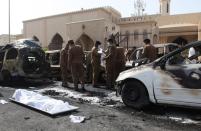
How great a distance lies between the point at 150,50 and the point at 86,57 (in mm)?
3136

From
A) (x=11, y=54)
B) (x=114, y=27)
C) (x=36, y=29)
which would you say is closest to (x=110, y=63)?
(x=11, y=54)

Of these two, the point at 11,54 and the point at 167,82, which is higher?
the point at 11,54

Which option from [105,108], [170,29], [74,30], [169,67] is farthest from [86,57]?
[170,29]

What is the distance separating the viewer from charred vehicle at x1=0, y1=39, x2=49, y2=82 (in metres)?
14.4

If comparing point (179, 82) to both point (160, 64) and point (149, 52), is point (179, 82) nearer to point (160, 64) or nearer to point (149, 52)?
point (160, 64)

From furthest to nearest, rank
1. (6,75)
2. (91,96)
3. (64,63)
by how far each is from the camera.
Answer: (6,75) → (64,63) → (91,96)

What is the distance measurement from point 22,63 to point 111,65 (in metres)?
3.86

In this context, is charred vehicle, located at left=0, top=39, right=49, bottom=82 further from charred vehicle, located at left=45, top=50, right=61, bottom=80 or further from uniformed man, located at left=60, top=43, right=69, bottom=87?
uniformed man, located at left=60, top=43, right=69, bottom=87

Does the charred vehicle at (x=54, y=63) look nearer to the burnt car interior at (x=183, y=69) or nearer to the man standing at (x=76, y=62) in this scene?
the man standing at (x=76, y=62)

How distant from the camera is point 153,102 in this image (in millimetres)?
8555

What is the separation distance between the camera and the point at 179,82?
26.3 feet

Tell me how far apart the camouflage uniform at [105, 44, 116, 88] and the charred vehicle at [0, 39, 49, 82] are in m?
3.45

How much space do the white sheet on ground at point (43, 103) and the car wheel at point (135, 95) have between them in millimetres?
1339

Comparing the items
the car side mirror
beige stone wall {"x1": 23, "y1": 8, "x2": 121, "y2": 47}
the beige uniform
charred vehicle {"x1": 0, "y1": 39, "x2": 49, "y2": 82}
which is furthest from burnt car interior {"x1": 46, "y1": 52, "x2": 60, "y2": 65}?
beige stone wall {"x1": 23, "y1": 8, "x2": 121, "y2": 47}
